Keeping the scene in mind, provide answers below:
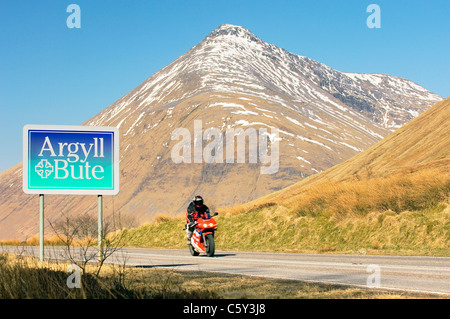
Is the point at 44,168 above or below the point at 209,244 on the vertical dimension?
above

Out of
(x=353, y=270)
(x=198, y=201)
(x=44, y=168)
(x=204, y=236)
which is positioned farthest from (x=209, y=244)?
(x=353, y=270)

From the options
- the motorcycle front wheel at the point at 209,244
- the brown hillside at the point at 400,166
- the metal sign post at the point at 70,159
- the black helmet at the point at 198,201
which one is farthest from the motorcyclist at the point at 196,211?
the brown hillside at the point at 400,166

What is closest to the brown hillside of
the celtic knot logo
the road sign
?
the road sign

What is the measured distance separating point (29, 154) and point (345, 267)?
26.7ft

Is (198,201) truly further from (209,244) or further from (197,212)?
(209,244)

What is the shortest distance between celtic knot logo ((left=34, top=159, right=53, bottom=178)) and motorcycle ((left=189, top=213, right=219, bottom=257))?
15.7ft

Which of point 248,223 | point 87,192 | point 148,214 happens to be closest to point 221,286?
point 87,192

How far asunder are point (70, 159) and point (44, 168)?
2.31ft

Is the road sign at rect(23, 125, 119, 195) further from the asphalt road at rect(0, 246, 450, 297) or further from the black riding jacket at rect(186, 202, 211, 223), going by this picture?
the black riding jacket at rect(186, 202, 211, 223)

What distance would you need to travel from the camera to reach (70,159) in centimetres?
1565

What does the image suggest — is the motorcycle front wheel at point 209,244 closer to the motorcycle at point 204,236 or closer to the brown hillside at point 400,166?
the motorcycle at point 204,236
